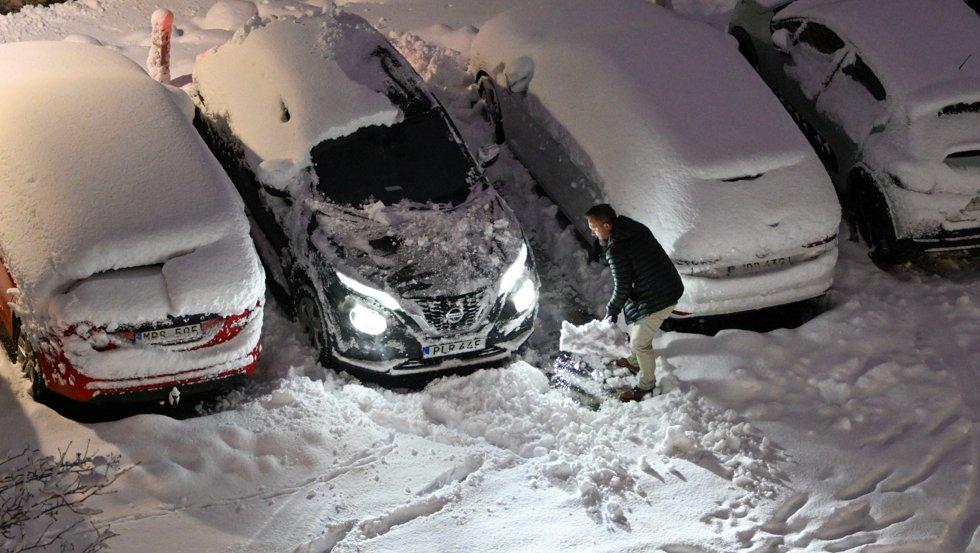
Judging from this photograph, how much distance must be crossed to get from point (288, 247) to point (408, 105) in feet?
4.91

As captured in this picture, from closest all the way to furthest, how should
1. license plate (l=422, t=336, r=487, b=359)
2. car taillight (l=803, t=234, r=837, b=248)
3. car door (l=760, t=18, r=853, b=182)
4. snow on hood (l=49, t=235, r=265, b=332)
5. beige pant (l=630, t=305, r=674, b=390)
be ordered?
snow on hood (l=49, t=235, r=265, b=332), license plate (l=422, t=336, r=487, b=359), beige pant (l=630, t=305, r=674, b=390), car taillight (l=803, t=234, r=837, b=248), car door (l=760, t=18, r=853, b=182)

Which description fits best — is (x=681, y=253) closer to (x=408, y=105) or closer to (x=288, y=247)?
(x=408, y=105)

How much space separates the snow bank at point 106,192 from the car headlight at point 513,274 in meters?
1.62

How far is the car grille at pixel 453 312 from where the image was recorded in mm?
5980

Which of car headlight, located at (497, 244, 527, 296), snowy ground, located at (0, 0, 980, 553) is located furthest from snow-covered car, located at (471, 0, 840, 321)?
car headlight, located at (497, 244, 527, 296)

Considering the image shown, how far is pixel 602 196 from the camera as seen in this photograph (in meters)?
7.16

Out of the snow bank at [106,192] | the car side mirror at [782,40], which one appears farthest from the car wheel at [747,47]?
→ the snow bank at [106,192]

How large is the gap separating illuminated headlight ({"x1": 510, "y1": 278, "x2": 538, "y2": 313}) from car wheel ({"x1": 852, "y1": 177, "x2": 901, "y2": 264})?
333 cm

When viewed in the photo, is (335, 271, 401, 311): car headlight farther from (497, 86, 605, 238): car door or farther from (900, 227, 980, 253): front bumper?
(900, 227, 980, 253): front bumper

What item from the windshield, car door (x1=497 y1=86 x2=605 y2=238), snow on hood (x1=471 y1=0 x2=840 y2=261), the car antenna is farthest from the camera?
the car antenna

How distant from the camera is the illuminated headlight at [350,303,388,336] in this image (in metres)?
5.97

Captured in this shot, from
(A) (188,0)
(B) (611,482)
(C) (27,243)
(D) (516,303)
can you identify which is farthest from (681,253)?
(A) (188,0)

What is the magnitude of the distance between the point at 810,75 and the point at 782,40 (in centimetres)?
48

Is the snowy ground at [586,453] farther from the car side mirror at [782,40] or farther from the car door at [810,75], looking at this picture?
the car side mirror at [782,40]
